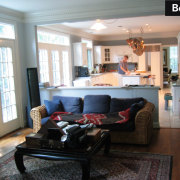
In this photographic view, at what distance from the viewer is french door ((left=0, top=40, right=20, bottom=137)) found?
550 cm

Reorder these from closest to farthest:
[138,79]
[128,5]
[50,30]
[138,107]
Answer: [138,107] < [128,5] < [50,30] < [138,79]

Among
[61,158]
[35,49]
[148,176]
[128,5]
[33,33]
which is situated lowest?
[148,176]

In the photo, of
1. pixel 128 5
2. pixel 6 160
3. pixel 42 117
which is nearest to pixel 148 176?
pixel 6 160

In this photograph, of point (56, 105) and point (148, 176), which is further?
point (56, 105)

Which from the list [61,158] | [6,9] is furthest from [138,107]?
[6,9]

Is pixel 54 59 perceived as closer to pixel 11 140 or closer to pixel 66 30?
pixel 66 30

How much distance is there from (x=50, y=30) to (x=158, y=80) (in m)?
6.26

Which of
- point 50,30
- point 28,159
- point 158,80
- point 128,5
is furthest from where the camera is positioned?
point 158,80

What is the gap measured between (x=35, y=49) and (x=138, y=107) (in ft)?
9.74

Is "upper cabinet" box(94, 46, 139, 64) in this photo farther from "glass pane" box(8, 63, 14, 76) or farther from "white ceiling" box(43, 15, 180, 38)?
"glass pane" box(8, 63, 14, 76)

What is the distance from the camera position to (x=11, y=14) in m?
5.59

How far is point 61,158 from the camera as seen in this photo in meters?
3.29

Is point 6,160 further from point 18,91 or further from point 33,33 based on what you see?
point 33,33

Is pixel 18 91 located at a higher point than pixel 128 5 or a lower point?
lower
